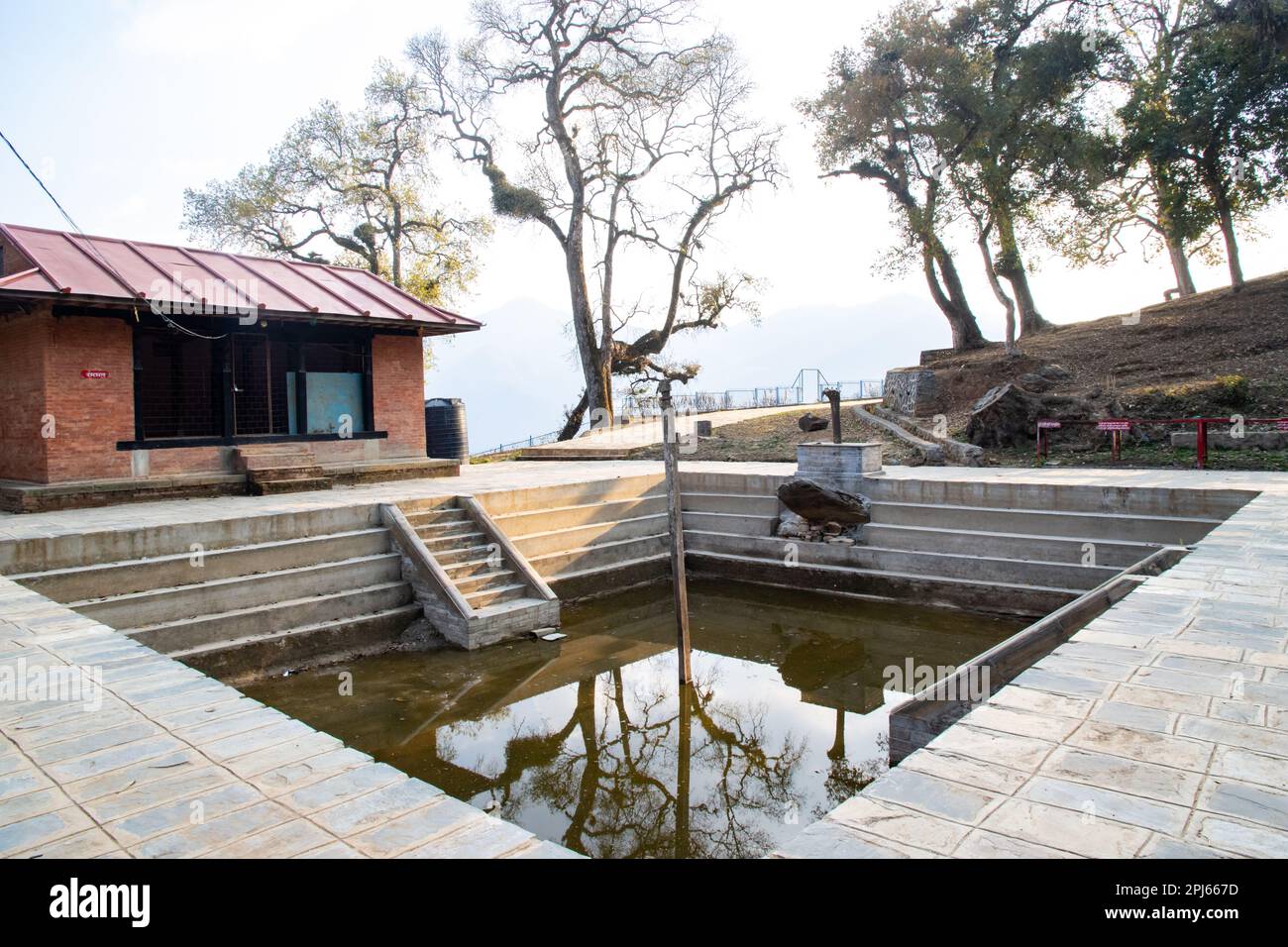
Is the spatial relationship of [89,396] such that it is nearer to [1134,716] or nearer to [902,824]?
[902,824]

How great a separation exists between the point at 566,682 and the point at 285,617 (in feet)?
10.8

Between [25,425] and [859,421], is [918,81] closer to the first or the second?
[859,421]

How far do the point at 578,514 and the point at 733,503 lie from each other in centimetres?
274

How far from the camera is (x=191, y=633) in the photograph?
8.85 m

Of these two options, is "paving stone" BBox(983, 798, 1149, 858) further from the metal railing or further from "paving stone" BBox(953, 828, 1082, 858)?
the metal railing

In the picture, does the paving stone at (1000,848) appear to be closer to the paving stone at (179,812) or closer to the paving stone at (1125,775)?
the paving stone at (1125,775)

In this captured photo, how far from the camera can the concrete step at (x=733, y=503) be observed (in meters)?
13.9

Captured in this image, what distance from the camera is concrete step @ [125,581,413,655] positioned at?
8680 millimetres

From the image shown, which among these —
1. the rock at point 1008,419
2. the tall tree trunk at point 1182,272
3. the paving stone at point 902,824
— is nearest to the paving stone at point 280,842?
the paving stone at point 902,824

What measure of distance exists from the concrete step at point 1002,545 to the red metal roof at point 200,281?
8389 mm

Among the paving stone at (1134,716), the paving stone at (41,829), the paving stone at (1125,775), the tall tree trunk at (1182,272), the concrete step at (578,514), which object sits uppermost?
the tall tree trunk at (1182,272)

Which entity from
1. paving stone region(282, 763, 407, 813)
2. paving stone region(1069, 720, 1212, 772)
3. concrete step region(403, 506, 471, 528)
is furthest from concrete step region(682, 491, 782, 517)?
paving stone region(282, 763, 407, 813)

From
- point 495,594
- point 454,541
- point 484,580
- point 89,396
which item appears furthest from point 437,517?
point 89,396
